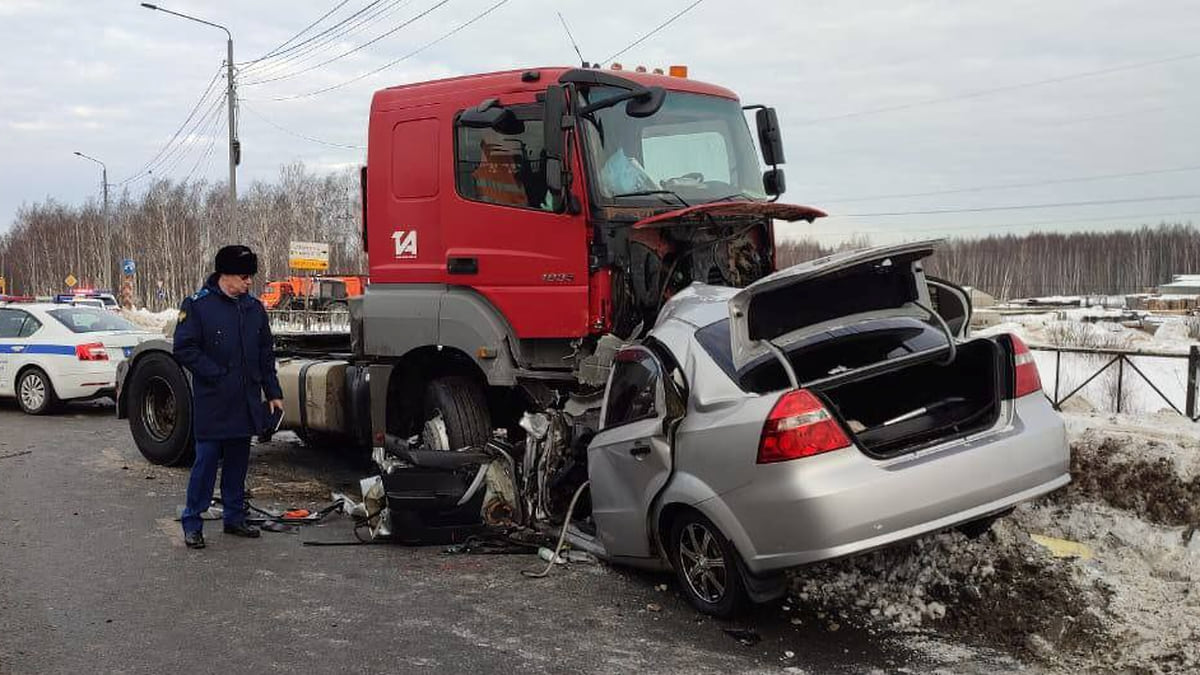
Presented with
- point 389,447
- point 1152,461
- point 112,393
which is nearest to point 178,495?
point 389,447

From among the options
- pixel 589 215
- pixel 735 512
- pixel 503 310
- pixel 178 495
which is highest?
pixel 589 215

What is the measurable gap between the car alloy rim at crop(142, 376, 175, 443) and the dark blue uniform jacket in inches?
122

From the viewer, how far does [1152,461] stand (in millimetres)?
6680

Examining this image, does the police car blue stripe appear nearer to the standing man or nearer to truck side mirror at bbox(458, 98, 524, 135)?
the standing man

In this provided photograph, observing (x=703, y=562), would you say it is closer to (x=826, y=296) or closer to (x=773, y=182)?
(x=826, y=296)

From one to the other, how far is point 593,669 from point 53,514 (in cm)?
498

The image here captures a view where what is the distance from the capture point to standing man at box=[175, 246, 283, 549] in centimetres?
638

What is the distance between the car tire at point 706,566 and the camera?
4.58 m

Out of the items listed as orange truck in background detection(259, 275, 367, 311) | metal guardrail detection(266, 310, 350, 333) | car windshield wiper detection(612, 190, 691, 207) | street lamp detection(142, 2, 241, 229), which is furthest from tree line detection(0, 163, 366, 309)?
car windshield wiper detection(612, 190, 691, 207)

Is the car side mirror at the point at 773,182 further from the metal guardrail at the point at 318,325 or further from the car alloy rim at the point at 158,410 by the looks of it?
the car alloy rim at the point at 158,410

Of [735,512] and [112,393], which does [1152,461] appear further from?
[112,393]

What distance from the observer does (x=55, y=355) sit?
1299 cm

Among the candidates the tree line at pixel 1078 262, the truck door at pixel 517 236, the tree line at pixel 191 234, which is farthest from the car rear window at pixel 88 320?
the tree line at pixel 1078 262

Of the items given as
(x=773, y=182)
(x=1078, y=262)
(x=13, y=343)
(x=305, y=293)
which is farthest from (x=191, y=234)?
(x=1078, y=262)
